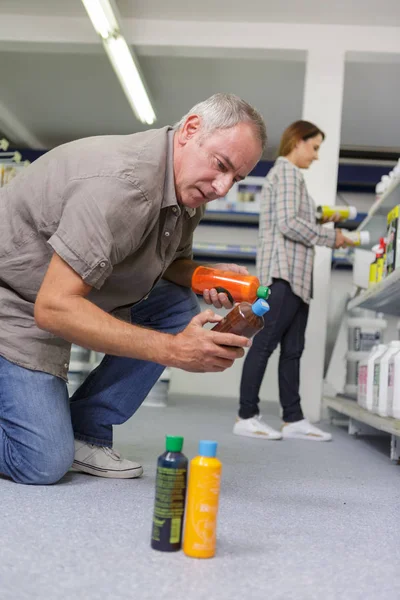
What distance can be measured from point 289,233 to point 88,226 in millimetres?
2114

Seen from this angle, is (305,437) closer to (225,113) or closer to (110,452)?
(110,452)

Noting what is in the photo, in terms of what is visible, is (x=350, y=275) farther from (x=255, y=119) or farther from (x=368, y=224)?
(x=255, y=119)

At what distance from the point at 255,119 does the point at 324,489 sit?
1.11 meters

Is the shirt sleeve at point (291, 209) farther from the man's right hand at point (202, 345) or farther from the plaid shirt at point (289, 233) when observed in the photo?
the man's right hand at point (202, 345)

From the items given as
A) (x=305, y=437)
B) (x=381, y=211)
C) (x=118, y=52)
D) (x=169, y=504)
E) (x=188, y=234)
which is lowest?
(x=305, y=437)

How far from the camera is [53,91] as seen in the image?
Answer: 6738 mm

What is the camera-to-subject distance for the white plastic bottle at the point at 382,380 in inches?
110

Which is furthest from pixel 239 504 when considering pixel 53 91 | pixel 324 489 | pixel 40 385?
pixel 53 91

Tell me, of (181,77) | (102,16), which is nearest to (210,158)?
(102,16)

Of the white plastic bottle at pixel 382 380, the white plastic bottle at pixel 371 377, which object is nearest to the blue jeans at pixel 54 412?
the white plastic bottle at pixel 382 380

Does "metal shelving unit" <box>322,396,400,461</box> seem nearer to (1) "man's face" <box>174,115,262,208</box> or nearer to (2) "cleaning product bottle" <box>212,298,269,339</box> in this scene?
(2) "cleaning product bottle" <box>212,298,269,339</box>

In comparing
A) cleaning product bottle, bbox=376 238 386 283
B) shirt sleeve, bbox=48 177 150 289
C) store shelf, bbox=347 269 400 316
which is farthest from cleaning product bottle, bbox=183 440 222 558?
cleaning product bottle, bbox=376 238 386 283

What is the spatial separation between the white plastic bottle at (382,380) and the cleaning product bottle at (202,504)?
1746 mm

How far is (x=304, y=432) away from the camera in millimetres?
3363
